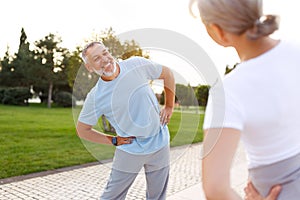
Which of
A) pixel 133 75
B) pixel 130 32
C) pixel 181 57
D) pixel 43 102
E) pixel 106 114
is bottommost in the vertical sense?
pixel 43 102

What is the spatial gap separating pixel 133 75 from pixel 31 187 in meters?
3.10

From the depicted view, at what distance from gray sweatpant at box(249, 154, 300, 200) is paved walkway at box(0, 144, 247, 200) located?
238cm

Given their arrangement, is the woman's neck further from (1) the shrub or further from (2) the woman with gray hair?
(1) the shrub

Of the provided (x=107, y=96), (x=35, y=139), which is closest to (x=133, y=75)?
(x=107, y=96)

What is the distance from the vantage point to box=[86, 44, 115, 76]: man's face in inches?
88.9

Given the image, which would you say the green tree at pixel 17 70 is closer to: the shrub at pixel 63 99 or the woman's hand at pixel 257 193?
the shrub at pixel 63 99

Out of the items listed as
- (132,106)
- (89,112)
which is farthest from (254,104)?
(89,112)

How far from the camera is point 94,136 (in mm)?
2453

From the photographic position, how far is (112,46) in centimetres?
263

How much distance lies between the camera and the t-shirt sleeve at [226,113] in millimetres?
829

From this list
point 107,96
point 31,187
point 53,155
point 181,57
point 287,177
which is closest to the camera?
point 287,177

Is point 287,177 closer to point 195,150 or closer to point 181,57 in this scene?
point 181,57

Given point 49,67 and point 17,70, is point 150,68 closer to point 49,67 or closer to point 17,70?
point 49,67

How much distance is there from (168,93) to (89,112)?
71 centimetres
